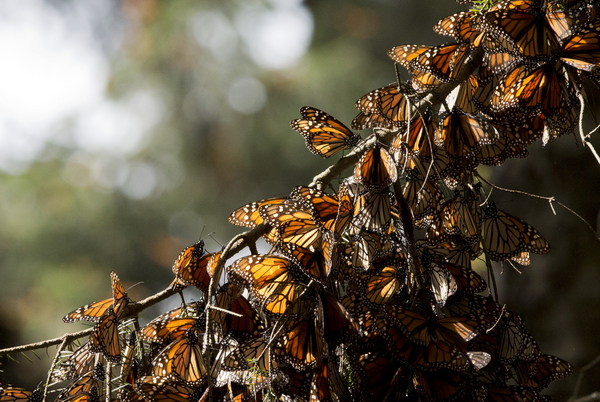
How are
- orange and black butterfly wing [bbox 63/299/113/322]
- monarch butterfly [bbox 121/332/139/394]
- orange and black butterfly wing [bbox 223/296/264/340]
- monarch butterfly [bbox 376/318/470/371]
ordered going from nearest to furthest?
monarch butterfly [bbox 376/318/470/371] < orange and black butterfly wing [bbox 223/296/264/340] < monarch butterfly [bbox 121/332/139/394] < orange and black butterfly wing [bbox 63/299/113/322]

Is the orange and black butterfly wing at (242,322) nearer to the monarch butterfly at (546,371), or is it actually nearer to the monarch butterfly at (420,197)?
the monarch butterfly at (420,197)

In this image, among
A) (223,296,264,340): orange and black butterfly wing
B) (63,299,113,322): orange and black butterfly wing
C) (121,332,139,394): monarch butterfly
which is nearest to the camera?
(223,296,264,340): orange and black butterfly wing

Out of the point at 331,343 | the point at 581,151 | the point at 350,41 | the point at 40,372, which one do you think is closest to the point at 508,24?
the point at 331,343

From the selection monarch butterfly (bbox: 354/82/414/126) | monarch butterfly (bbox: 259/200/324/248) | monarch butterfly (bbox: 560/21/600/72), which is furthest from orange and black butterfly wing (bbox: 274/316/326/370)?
monarch butterfly (bbox: 560/21/600/72)

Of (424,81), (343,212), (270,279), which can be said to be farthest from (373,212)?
(424,81)

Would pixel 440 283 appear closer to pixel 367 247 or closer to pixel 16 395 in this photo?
pixel 367 247

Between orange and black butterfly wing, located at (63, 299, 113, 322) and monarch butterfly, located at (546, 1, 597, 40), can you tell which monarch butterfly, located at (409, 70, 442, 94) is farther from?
orange and black butterfly wing, located at (63, 299, 113, 322)

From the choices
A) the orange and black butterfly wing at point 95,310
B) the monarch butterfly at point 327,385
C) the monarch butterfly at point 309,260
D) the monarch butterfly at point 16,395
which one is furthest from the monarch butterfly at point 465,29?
the monarch butterfly at point 16,395
